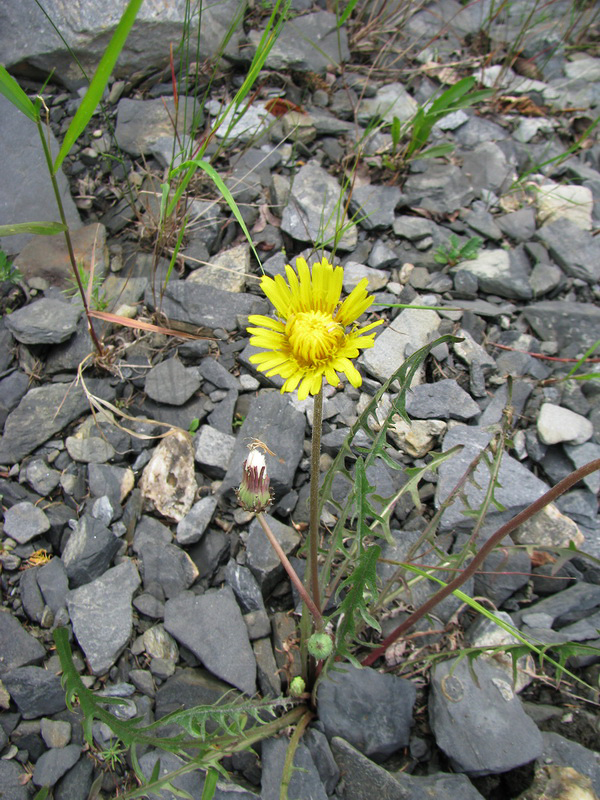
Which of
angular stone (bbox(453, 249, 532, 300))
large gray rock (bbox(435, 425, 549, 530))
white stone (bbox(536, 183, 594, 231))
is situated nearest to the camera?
large gray rock (bbox(435, 425, 549, 530))

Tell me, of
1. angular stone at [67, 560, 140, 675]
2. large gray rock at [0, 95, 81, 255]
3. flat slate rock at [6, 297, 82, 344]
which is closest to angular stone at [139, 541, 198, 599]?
angular stone at [67, 560, 140, 675]

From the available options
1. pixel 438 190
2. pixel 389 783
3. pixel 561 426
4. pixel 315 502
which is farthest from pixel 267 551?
pixel 438 190

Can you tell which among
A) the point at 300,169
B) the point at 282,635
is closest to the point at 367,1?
the point at 300,169

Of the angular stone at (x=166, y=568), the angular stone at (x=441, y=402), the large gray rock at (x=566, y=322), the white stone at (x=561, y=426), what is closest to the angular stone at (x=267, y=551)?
the angular stone at (x=166, y=568)


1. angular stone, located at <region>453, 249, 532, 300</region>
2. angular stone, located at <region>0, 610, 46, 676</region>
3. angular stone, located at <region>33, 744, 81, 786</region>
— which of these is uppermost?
angular stone, located at <region>453, 249, 532, 300</region>

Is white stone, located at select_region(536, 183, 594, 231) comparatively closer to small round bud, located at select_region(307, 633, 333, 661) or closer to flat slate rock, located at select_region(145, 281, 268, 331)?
flat slate rock, located at select_region(145, 281, 268, 331)

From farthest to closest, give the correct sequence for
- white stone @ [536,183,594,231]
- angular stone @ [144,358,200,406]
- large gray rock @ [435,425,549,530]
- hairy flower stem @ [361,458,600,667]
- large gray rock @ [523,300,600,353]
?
white stone @ [536,183,594,231]
large gray rock @ [523,300,600,353]
angular stone @ [144,358,200,406]
large gray rock @ [435,425,549,530]
hairy flower stem @ [361,458,600,667]
